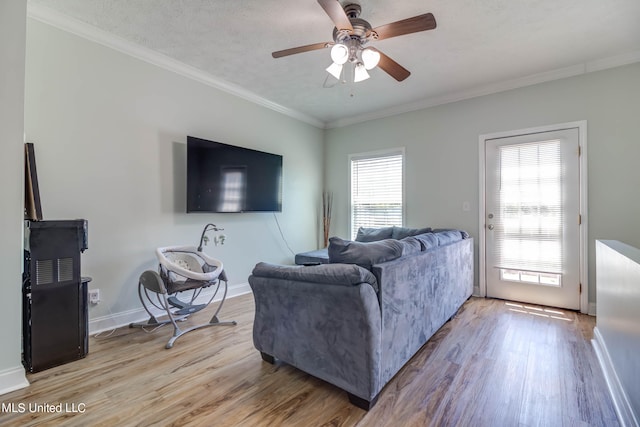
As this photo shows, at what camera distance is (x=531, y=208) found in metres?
3.40

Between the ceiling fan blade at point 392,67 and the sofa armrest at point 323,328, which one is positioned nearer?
the sofa armrest at point 323,328

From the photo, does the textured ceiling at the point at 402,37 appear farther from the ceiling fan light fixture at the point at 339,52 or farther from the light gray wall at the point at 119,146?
the ceiling fan light fixture at the point at 339,52

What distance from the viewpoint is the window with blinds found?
176 inches

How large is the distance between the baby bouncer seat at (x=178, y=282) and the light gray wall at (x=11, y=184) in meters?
0.83

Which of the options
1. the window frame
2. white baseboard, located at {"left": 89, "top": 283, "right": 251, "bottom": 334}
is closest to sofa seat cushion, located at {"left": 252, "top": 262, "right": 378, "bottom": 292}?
white baseboard, located at {"left": 89, "top": 283, "right": 251, "bottom": 334}

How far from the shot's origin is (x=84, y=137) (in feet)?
8.34

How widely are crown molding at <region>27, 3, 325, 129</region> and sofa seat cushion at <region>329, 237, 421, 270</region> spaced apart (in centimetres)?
265

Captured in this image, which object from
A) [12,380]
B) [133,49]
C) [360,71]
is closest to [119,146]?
[133,49]

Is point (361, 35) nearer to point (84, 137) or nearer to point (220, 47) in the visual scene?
point (220, 47)

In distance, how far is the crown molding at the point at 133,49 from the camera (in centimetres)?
233

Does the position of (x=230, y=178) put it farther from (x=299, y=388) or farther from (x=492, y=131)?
(x=492, y=131)

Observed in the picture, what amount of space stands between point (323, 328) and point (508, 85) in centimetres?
358

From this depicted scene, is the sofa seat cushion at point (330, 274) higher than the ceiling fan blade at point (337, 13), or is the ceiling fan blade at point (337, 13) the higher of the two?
the ceiling fan blade at point (337, 13)

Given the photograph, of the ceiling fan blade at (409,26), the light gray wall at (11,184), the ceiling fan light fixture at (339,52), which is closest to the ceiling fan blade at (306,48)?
the ceiling fan light fixture at (339,52)
